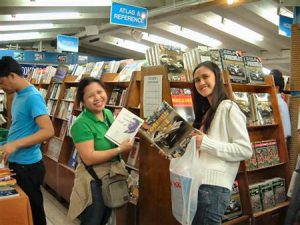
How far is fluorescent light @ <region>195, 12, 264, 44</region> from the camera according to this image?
8188 millimetres

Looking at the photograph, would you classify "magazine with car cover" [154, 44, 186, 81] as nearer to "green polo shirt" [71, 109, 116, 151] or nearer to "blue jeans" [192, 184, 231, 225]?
"green polo shirt" [71, 109, 116, 151]

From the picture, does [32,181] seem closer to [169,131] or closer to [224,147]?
[169,131]

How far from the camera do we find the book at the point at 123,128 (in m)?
2.19

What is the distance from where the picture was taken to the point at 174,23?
869cm

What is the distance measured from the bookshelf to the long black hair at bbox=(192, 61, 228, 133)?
603 mm

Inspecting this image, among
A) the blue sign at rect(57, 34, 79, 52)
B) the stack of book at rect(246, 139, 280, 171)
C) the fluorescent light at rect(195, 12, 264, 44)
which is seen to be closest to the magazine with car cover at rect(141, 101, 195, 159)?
the stack of book at rect(246, 139, 280, 171)

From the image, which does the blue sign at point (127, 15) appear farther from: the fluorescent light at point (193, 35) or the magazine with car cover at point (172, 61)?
the magazine with car cover at point (172, 61)

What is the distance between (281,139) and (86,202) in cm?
226

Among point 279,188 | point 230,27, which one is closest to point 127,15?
point 230,27

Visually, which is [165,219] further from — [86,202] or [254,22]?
[254,22]

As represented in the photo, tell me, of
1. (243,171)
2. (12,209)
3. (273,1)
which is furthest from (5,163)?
(273,1)

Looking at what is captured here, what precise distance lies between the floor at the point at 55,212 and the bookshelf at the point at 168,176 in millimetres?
1317

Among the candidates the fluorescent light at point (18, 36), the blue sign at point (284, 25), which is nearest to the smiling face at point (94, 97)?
the blue sign at point (284, 25)

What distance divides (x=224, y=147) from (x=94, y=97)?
92cm
